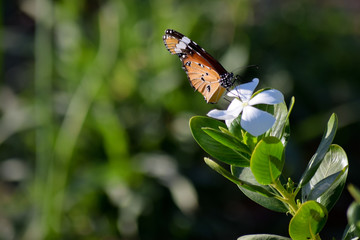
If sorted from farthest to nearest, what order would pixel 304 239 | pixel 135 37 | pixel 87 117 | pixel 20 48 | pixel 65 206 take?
pixel 20 48
pixel 135 37
pixel 87 117
pixel 65 206
pixel 304 239

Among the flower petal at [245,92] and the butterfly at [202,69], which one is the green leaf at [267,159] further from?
the butterfly at [202,69]

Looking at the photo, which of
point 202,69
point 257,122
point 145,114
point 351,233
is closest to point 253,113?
point 257,122

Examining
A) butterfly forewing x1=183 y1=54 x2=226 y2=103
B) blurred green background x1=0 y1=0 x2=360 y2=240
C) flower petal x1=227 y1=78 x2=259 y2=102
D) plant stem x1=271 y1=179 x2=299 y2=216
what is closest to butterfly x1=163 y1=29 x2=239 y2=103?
butterfly forewing x1=183 y1=54 x2=226 y2=103

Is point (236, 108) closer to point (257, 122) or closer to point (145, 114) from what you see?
point (257, 122)

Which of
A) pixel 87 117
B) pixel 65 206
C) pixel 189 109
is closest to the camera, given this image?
pixel 65 206

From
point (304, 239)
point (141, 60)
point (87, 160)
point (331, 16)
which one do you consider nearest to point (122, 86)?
point (141, 60)

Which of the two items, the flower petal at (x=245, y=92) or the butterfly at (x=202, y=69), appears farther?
the butterfly at (x=202, y=69)

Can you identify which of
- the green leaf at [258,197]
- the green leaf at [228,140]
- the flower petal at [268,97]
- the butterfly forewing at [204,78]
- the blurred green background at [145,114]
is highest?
the flower petal at [268,97]

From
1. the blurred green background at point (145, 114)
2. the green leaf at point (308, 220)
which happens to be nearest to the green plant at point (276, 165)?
the green leaf at point (308, 220)

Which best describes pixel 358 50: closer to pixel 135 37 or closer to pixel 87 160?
pixel 135 37
